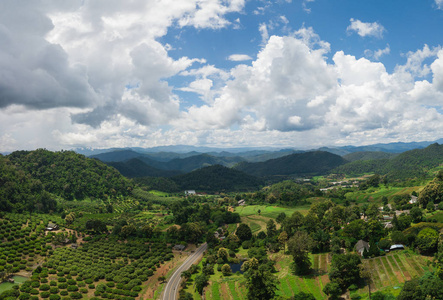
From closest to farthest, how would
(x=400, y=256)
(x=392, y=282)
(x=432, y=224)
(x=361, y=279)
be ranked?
(x=392, y=282), (x=361, y=279), (x=400, y=256), (x=432, y=224)

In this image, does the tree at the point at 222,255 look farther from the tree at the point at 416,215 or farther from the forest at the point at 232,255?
the tree at the point at 416,215

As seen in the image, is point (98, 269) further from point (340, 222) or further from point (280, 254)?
point (340, 222)

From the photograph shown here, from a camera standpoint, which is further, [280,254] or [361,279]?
[280,254]

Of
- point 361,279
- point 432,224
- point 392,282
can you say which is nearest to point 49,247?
point 361,279

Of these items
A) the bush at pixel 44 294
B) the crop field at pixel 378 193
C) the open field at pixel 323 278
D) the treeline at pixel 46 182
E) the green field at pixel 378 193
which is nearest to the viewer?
the open field at pixel 323 278

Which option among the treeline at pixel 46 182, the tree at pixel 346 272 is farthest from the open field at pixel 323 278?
the treeline at pixel 46 182

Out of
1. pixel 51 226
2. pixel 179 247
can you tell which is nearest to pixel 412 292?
pixel 179 247
